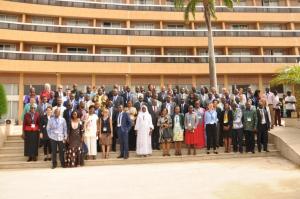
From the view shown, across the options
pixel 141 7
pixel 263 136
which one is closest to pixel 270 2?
pixel 141 7

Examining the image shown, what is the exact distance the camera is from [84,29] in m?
32.2

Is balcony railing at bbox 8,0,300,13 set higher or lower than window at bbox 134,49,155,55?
higher

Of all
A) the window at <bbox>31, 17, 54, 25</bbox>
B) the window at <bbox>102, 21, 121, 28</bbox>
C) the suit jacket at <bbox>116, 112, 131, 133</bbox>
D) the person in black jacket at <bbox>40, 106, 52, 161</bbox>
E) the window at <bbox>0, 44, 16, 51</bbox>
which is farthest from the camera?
the window at <bbox>102, 21, 121, 28</bbox>

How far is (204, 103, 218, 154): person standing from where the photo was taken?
43.3 ft

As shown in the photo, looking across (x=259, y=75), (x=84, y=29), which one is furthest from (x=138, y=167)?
(x=259, y=75)

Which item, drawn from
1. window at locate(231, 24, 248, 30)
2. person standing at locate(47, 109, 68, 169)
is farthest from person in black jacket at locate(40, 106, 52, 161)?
window at locate(231, 24, 248, 30)

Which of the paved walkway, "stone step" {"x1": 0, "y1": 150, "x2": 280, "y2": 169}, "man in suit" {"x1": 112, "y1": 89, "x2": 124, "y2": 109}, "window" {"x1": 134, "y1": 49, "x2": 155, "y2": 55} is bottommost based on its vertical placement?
the paved walkway

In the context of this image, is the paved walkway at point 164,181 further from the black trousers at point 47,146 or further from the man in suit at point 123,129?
the black trousers at point 47,146

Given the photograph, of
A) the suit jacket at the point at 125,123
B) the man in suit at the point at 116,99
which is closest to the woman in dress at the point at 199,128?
the suit jacket at the point at 125,123

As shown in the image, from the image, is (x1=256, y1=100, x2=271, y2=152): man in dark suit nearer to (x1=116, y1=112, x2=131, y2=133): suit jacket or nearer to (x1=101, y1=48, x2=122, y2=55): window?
(x1=116, y1=112, x2=131, y2=133): suit jacket

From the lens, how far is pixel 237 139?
13.4m

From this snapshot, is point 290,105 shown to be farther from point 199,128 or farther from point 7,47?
point 7,47

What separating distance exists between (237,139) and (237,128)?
495mm

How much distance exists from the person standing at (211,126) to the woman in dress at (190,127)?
451mm
